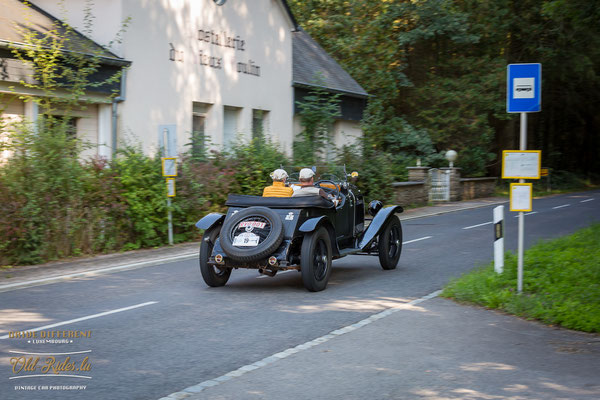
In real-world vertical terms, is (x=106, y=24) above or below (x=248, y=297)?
above

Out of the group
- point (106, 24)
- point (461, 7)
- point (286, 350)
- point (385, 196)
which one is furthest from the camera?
point (461, 7)

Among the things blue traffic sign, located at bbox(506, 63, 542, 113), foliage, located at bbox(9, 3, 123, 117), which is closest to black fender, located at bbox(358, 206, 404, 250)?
blue traffic sign, located at bbox(506, 63, 542, 113)

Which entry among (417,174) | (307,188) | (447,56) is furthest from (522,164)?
(447,56)

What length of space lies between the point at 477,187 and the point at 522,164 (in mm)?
25425

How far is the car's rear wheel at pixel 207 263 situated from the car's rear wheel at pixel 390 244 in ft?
8.86

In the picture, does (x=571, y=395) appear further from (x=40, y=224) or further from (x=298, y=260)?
(x=40, y=224)

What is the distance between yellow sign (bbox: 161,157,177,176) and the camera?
14.2 metres

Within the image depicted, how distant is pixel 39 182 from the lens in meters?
11.9

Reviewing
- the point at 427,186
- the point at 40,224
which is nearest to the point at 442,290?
the point at 40,224

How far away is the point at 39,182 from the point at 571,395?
9689mm

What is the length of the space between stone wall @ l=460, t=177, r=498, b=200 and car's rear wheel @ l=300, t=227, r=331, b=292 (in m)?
23.1

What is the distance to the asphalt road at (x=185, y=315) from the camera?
5383 mm

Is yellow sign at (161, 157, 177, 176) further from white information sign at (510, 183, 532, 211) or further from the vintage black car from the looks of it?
white information sign at (510, 183, 532, 211)

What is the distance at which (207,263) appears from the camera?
9.09 metres
